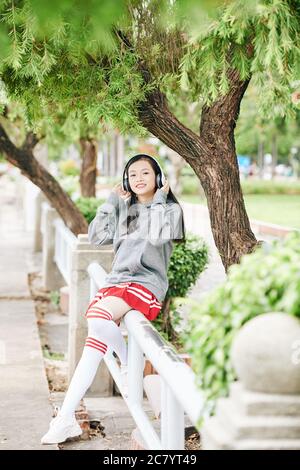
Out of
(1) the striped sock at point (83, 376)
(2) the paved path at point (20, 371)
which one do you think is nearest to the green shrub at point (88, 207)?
(2) the paved path at point (20, 371)

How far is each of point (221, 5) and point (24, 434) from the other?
2.70 meters

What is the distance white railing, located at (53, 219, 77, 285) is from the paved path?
58 cm

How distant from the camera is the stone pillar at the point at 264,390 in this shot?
213cm

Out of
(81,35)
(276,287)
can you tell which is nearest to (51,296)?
(81,35)

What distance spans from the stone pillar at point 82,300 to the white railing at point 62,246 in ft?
7.95

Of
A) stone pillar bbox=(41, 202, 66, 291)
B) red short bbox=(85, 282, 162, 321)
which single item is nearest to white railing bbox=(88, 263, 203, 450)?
red short bbox=(85, 282, 162, 321)

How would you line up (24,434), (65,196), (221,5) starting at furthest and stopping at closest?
(65,196), (24,434), (221,5)

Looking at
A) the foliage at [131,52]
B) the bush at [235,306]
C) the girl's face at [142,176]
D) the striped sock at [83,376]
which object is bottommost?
the striped sock at [83,376]

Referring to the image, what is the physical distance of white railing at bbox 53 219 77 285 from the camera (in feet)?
29.8

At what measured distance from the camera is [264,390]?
2.18 metres

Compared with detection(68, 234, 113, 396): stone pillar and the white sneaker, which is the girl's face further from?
the white sneaker

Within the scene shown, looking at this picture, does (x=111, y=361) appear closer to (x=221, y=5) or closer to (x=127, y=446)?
(x=127, y=446)

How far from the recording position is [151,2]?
4.59 m

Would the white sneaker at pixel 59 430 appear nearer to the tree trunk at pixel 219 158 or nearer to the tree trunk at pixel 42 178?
the tree trunk at pixel 219 158
